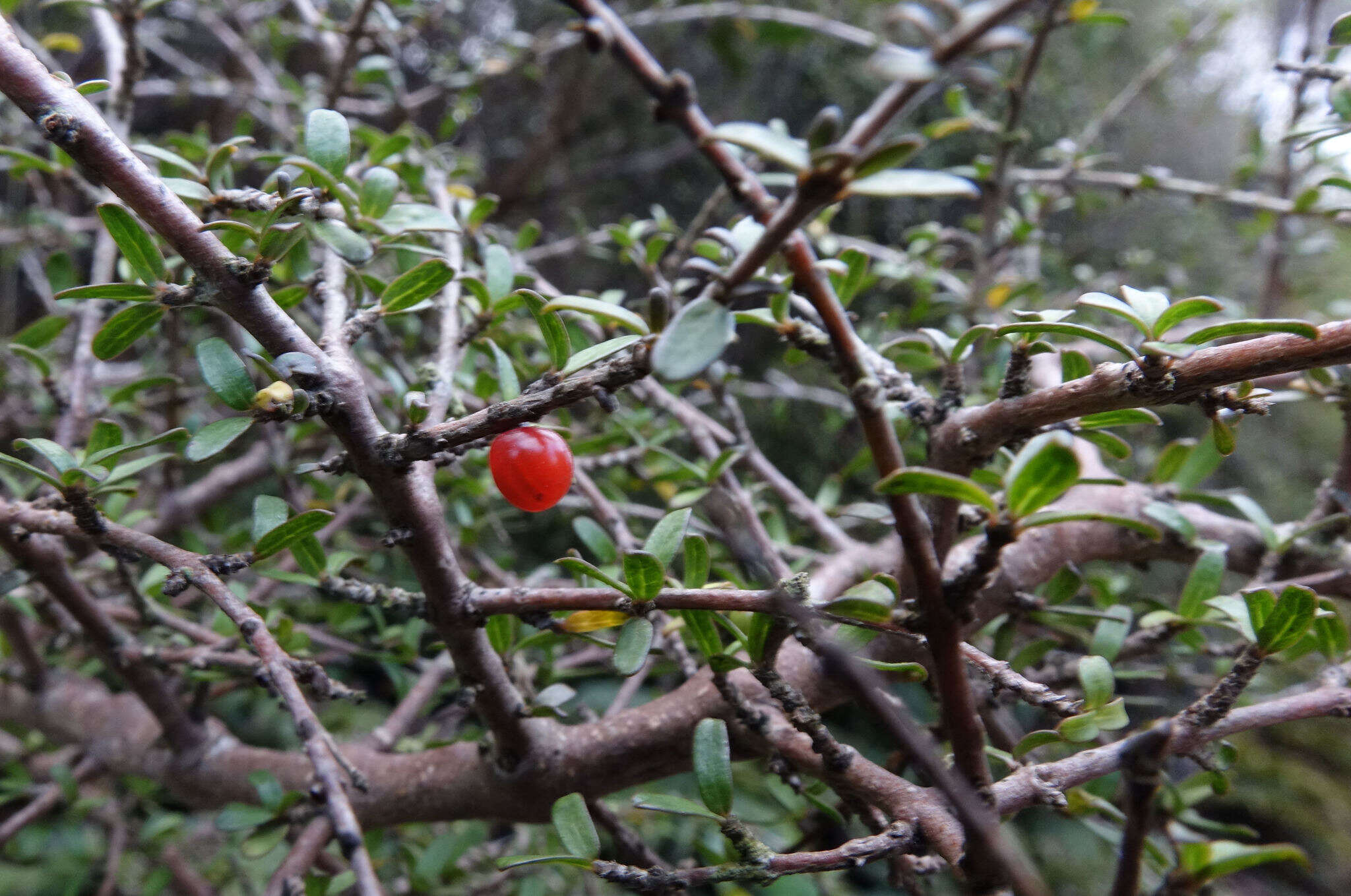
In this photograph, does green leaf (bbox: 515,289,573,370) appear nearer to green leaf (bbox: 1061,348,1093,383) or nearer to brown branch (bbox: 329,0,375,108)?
green leaf (bbox: 1061,348,1093,383)

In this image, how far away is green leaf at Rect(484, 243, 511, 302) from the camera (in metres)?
0.78

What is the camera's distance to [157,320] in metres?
0.59

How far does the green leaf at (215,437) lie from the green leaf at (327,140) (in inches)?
8.9

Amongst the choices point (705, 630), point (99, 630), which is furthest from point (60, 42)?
point (705, 630)

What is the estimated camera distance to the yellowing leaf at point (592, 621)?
619 mm

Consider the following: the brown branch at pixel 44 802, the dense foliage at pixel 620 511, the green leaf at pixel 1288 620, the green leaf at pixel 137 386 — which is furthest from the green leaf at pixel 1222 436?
the brown branch at pixel 44 802

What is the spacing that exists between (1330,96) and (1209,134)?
3768mm

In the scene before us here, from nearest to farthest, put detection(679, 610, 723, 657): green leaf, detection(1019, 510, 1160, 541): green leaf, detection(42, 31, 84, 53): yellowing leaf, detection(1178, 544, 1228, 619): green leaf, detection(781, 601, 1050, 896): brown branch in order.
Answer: detection(781, 601, 1050, 896): brown branch
detection(1019, 510, 1160, 541): green leaf
detection(679, 610, 723, 657): green leaf
detection(1178, 544, 1228, 619): green leaf
detection(42, 31, 84, 53): yellowing leaf

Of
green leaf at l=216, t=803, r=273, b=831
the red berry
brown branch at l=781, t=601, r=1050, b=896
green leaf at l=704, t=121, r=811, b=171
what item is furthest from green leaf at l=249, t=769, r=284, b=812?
green leaf at l=704, t=121, r=811, b=171

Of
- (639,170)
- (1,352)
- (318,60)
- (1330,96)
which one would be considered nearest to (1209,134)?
(639,170)

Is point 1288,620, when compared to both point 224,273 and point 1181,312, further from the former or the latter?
point 224,273

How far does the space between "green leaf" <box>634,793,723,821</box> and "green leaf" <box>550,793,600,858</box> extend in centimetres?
4

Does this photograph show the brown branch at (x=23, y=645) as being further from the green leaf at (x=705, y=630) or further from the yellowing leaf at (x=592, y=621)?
the green leaf at (x=705, y=630)

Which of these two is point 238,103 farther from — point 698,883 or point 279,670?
point 698,883
